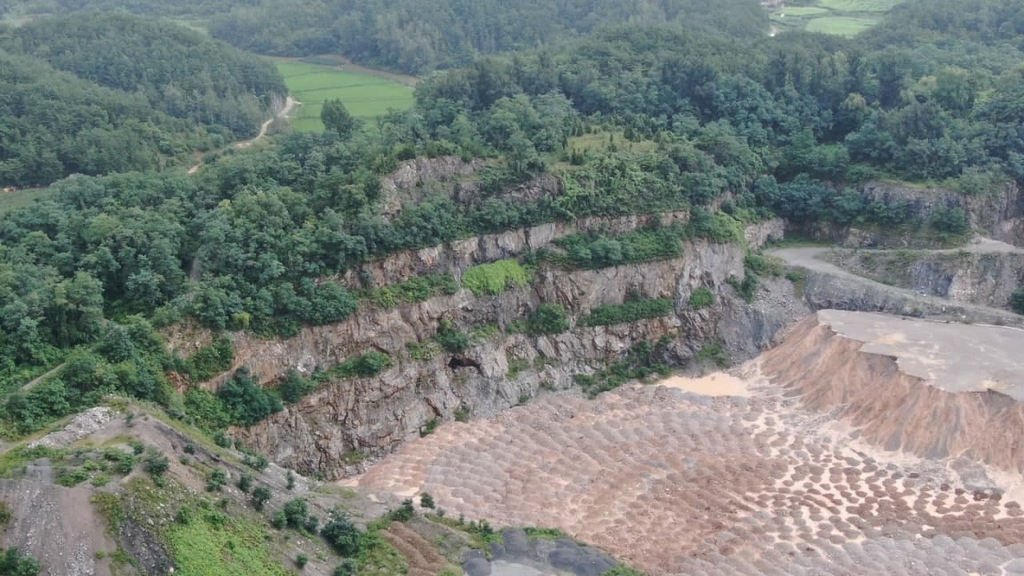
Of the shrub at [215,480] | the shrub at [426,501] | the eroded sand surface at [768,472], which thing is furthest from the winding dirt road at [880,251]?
the shrub at [215,480]

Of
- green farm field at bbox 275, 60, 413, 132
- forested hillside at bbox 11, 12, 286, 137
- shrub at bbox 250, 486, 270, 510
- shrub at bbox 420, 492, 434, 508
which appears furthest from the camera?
green farm field at bbox 275, 60, 413, 132

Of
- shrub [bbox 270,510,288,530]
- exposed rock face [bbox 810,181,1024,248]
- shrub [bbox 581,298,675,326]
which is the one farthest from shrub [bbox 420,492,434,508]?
exposed rock face [bbox 810,181,1024,248]

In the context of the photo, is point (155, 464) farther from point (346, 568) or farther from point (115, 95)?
point (115, 95)

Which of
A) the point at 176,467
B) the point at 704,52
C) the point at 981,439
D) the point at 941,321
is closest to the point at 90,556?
the point at 176,467

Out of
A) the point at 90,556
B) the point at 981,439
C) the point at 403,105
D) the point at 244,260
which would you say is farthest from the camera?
the point at 403,105

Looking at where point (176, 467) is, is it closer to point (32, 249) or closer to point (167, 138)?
point (32, 249)

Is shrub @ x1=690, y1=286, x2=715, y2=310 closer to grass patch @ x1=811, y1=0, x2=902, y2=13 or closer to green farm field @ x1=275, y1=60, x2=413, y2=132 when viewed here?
green farm field @ x1=275, y1=60, x2=413, y2=132

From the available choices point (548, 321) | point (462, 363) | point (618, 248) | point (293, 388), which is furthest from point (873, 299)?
point (293, 388)
